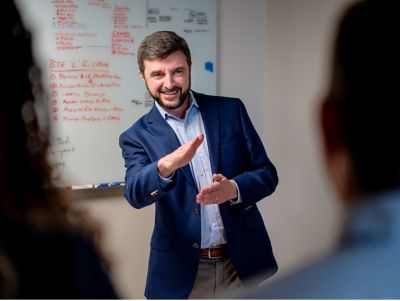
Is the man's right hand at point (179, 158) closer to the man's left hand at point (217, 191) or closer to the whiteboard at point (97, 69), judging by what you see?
the man's left hand at point (217, 191)

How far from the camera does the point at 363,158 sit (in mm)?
334

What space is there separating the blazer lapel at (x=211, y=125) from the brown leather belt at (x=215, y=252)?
196 millimetres

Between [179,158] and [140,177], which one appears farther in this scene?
[140,177]

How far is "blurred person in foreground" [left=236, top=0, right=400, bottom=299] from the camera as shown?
Result: 298 millimetres

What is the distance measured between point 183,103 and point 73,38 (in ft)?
1.55

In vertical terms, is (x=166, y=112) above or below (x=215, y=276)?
above

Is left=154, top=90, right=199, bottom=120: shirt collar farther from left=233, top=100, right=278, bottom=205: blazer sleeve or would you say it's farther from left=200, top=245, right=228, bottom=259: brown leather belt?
left=200, top=245, right=228, bottom=259: brown leather belt

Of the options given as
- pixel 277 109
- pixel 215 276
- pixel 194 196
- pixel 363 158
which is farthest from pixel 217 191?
pixel 277 109

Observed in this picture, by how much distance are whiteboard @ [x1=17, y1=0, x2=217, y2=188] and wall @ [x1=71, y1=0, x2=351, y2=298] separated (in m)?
0.13

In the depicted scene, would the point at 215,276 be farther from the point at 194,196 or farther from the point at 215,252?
the point at 194,196

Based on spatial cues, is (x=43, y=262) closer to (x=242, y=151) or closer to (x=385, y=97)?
(x=385, y=97)

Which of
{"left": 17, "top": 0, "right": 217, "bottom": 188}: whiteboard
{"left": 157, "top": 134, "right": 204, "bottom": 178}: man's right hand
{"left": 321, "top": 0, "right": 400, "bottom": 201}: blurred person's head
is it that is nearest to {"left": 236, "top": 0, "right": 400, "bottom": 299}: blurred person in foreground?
{"left": 321, "top": 0, "right": 400, "bottom": 201}: blurred person's head

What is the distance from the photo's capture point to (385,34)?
0.34m

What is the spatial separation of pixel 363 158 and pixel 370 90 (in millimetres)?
52
